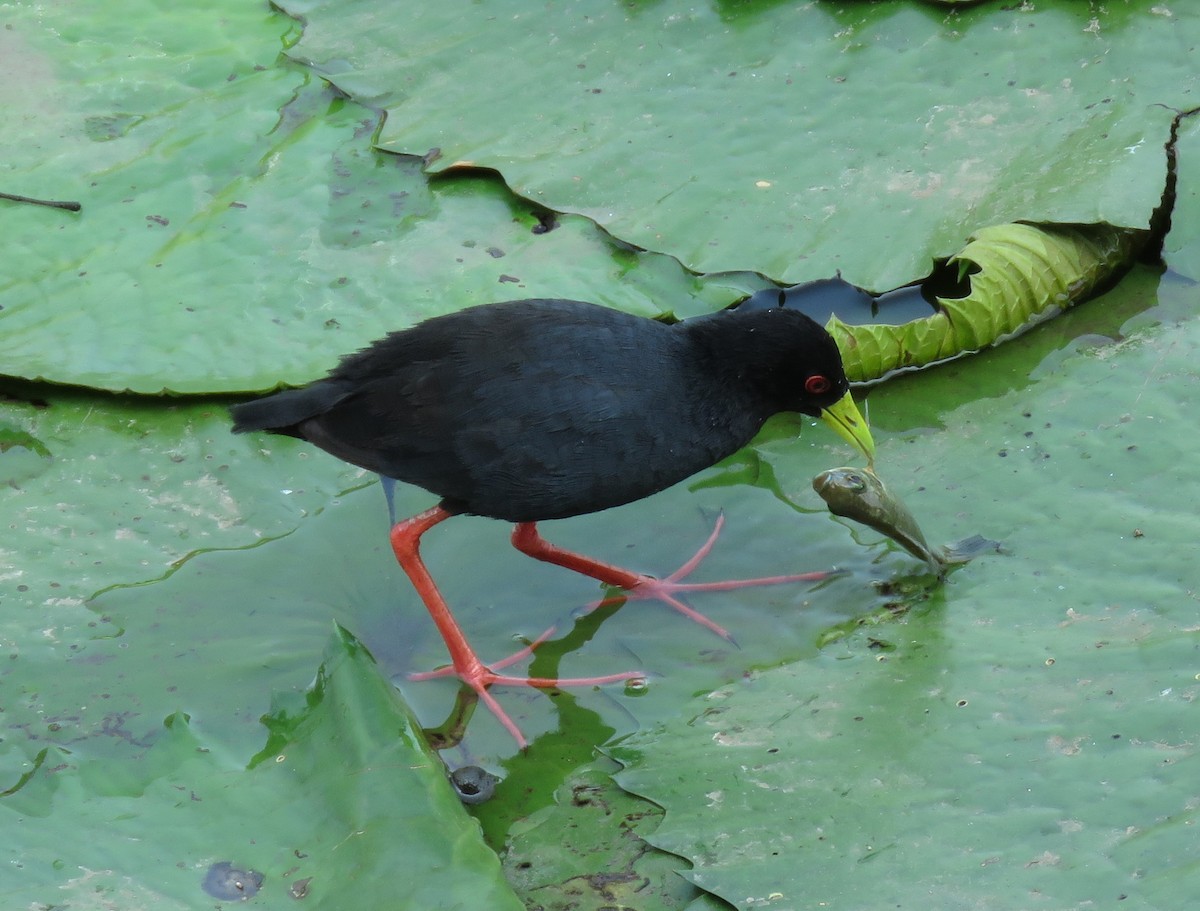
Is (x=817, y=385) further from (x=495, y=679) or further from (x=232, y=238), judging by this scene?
(x=232, y=238)

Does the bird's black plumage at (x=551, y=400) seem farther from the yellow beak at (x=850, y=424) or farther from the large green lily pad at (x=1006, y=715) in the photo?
the large green lily pad at (x=1006, y=715)

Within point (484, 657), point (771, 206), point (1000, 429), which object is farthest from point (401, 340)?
point (1000, 429)

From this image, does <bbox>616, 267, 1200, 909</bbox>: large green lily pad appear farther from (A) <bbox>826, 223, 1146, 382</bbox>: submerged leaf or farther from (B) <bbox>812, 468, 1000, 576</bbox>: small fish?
(A) <bbox>826, 223, 1146, 382</bbox>: submerged leaf

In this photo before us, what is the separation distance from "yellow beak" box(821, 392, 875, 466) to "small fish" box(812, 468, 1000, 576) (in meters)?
0.31

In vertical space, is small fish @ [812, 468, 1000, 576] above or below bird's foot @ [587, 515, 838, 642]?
above

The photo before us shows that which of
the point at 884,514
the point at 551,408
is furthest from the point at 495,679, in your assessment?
the point at 884,514

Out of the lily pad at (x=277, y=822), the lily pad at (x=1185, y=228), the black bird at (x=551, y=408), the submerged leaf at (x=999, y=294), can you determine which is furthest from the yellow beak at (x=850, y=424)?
the lily pad at (x=277, y=822)

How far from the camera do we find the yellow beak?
3164 millimetres

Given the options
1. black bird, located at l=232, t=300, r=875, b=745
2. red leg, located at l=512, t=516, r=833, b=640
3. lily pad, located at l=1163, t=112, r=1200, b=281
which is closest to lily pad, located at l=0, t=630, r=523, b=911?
black bird, located at l=232, t=300, r=875, b=745

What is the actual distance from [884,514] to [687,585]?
62cm

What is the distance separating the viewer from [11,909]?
2.22 meters

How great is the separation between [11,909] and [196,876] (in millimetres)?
291

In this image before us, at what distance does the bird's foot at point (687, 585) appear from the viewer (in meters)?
3.12

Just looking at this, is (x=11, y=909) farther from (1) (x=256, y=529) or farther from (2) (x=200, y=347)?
(2) (x=200, y=347)
